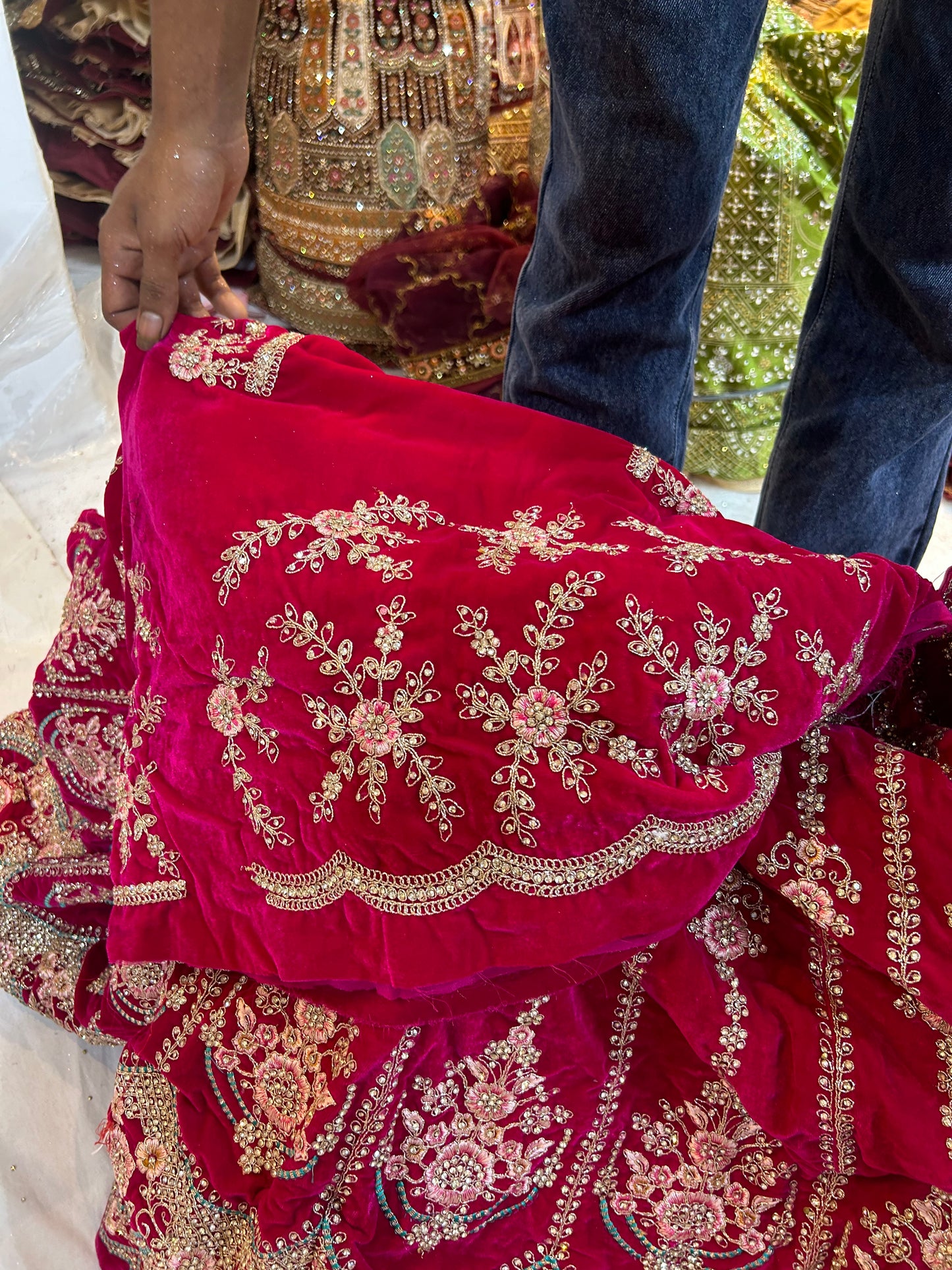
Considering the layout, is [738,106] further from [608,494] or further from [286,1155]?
[286,1155]

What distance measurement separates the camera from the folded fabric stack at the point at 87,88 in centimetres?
133

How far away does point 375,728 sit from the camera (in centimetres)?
51

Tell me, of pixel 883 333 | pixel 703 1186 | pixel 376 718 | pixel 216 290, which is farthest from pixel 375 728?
pixel 883 333

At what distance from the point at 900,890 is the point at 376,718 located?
287 millimetres

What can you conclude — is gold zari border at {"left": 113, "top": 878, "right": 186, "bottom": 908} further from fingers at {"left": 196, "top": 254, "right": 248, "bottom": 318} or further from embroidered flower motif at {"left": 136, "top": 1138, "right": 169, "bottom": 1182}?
fingers at {"left": 196, "top": 254, "right": 248, "bottom": 318}

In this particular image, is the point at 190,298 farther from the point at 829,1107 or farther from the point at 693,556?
the point at 829,1107

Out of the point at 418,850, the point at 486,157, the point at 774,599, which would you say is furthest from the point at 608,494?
the point at 486,157

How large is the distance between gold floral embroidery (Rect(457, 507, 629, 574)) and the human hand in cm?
29

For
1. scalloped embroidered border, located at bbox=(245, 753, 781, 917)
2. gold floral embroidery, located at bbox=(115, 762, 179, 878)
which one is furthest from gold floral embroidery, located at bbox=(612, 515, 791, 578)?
gold floral embroidery, located at bbox=(115, 762, 179, 878)

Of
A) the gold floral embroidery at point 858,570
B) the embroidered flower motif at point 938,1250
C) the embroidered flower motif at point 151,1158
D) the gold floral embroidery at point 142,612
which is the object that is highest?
the gold floral embroidery at point 858,570

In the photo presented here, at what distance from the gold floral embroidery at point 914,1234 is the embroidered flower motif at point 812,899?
0.14 metres

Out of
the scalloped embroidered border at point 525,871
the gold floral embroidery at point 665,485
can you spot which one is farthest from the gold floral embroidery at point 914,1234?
the gold floral embroidery at point 665,485

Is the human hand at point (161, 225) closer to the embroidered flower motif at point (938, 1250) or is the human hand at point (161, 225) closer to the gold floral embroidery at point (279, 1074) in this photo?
the gold floral embroidery at point (279, 1074)

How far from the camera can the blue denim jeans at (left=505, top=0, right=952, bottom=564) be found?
0.66 metres
